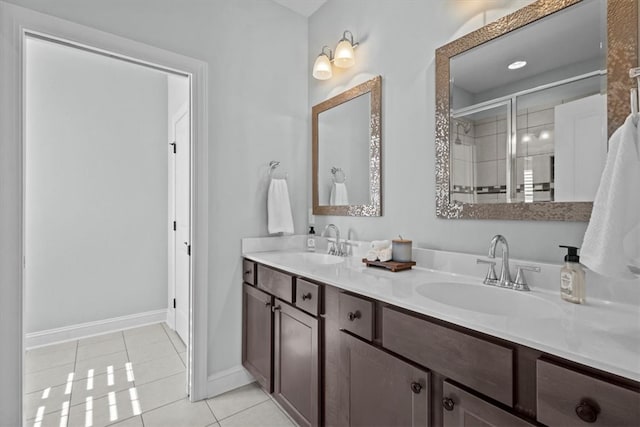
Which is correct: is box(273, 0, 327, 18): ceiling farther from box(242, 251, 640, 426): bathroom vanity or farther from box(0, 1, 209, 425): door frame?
box(242, 251, 640, 426): bathroom vanity

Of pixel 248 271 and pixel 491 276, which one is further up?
pixel 491 276

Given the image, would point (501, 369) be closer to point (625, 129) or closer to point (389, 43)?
point (625, 129)

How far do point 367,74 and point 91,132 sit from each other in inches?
103

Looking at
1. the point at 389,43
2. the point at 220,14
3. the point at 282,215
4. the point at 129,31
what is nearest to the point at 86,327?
the point at 282,215

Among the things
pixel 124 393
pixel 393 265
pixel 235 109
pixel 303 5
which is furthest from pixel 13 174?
pixel 303 5

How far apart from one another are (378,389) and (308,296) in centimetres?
50

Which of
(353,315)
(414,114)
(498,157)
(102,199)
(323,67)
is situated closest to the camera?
(353,315)

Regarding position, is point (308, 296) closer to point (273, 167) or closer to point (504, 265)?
point (504, 265)

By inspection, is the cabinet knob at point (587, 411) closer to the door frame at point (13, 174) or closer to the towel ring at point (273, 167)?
the towel ring at point (273, 167)

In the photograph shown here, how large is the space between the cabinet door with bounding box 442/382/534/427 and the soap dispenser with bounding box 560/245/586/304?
0.49 meters

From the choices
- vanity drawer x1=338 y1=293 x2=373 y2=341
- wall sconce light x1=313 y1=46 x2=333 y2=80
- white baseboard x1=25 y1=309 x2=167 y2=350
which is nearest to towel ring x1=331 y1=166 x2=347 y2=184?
wall sconce light x1=313 y1=46 x2=333 y2=80

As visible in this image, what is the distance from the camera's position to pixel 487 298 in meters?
1.23

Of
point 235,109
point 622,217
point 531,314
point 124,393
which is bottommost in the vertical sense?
point 124,393

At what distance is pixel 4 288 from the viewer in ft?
4.67
